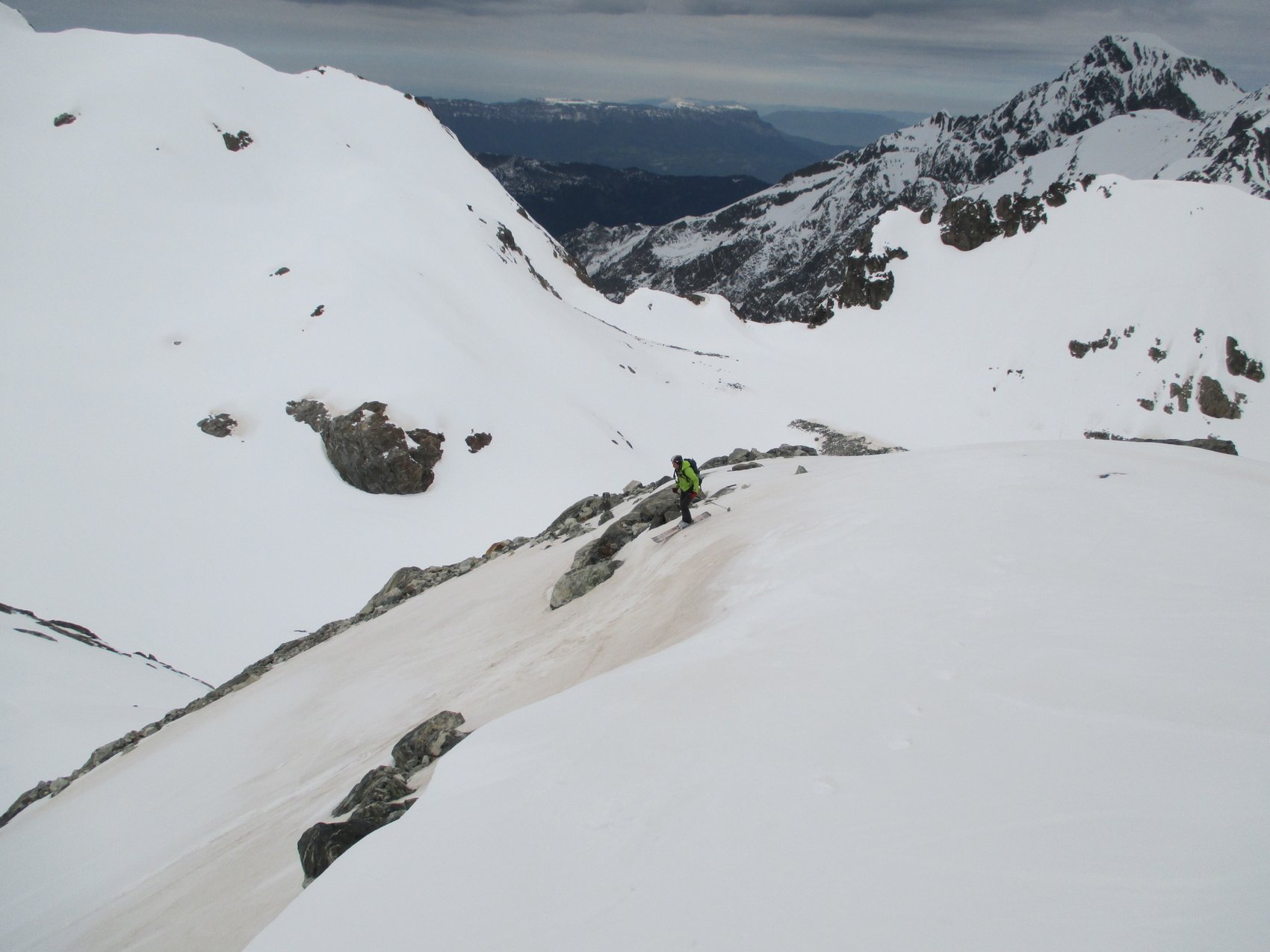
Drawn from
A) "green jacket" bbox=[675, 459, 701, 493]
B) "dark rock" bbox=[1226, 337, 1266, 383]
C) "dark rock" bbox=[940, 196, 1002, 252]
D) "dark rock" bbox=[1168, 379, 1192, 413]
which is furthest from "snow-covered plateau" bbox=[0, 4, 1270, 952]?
"dark rock" bbox=[940, 196, 1002, 252]

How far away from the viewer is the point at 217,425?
101 ft

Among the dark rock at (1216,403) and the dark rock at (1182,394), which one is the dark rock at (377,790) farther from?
the dark rock at (1216,403)

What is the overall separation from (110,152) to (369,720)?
51.1 metres

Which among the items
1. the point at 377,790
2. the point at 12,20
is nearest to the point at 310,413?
the point at 377,790

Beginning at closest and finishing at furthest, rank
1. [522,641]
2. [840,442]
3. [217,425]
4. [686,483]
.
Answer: [522,641], [686,483], [217,425], [840,442]

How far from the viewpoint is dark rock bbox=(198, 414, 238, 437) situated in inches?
1204

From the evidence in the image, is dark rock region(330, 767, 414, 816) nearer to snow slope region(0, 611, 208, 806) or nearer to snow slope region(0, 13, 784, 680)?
snow slope region(0, 611, 208, 806)

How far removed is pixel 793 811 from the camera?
13.5 feet

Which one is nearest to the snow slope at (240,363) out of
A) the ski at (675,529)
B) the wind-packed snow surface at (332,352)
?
the wind-packed snow surface at (332,352)

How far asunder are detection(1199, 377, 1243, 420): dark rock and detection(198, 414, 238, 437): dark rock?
76.3 metres

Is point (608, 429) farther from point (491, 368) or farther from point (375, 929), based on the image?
point (375, 929)

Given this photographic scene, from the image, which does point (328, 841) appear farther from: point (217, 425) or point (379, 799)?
point (217, 425)

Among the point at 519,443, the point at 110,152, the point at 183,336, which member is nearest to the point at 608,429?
the point at 519,443

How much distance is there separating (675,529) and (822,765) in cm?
803
